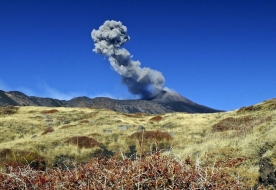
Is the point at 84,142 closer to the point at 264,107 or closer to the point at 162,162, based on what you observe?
the point at 162,162

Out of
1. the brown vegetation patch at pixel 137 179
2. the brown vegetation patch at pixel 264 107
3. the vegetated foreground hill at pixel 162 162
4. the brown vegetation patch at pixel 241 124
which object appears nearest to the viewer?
the brown vegetation patch at pixel 137 179

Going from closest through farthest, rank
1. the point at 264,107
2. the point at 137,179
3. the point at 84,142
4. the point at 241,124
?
the point at 137,179 → the point at 84,142 → the point at 241,124 → the point at 264,107

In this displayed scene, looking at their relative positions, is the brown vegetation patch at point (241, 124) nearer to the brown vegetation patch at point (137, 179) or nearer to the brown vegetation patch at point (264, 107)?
the brown vegetation patch at point (264, 107)

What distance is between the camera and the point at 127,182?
452 centimetres

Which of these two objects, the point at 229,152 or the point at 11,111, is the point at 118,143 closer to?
the point at 229,152

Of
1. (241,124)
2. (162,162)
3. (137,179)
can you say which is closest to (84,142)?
(241,124)

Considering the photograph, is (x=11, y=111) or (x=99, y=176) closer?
(x=99, y=176)

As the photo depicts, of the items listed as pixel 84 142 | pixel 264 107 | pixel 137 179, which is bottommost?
pixel 137 179

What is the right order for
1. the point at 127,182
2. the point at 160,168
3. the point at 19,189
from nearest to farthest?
the point at 127,182
the point at 160,168
the point at 19,189

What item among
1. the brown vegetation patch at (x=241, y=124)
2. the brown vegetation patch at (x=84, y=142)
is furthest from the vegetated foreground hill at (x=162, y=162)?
the brown vegetation patch at (x=241, y=124)

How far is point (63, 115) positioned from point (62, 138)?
29.4 metres

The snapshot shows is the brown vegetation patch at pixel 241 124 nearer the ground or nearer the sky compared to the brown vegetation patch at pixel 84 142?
nearer the sky

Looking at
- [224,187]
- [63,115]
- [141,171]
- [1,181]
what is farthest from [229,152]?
[63,115]

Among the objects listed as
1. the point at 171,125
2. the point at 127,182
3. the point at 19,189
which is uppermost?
the point at 171,125
